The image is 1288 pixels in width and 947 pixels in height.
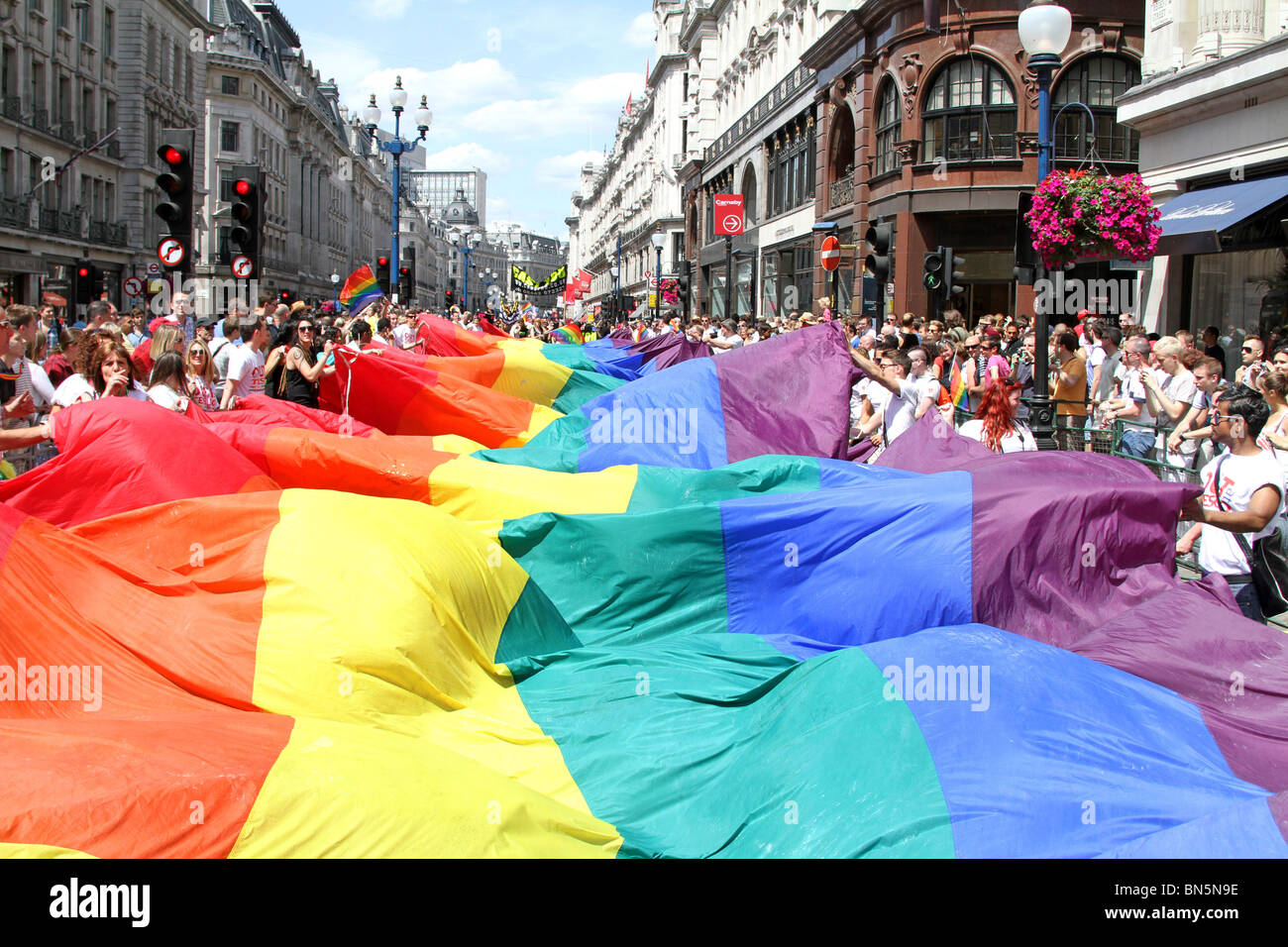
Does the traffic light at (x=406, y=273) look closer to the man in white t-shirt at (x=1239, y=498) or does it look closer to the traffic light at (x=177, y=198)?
the traffic light at (x=177, y=198)

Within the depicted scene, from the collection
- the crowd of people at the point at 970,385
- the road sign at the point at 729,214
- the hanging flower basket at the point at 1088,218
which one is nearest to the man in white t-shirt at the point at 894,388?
the crowd of people at the point at 970,385

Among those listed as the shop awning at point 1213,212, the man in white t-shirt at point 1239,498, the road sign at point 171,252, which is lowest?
the man in white t-shirt at point 1239,498

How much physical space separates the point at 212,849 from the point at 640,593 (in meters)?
3.53

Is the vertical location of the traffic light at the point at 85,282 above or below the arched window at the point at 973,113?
below

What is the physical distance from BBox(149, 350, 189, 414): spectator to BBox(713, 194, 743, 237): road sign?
31.6 metres

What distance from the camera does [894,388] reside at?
10344 mm

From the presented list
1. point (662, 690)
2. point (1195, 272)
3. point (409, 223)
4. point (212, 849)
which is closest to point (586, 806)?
point (662, 690)

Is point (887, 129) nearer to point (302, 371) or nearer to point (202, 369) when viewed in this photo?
point (302, 371)

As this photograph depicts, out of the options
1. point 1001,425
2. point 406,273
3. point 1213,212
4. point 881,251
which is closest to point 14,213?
point 406,273

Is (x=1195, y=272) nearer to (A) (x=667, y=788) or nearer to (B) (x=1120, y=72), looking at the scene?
(B) (x=1120, y=72)

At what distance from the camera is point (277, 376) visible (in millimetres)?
12133

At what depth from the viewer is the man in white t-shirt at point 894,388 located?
10.2 m

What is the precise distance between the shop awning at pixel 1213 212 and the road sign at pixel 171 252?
42.1 feet
